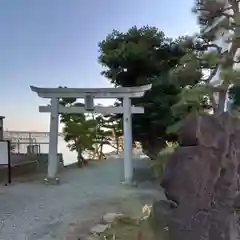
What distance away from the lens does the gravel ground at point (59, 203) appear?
12.6 feet

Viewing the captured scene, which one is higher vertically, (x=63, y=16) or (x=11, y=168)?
(x=63, y=16)

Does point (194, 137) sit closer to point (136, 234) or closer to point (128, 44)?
point (136, 234)

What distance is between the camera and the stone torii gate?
22.6 feet

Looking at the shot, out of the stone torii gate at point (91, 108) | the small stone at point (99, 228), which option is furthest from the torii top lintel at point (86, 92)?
the small stone at point (99, 228)

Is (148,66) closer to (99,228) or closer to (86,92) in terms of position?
(86,92)

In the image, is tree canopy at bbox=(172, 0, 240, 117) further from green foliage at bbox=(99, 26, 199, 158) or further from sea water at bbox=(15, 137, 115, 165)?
sea water at bbox=(15, 137, 115, 165)

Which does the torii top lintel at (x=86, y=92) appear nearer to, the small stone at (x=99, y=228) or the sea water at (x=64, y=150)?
the sea water at (x=64, y=150)

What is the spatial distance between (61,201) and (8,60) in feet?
14.4

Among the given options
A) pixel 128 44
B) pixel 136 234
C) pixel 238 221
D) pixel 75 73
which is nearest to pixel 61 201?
pixel 136 234

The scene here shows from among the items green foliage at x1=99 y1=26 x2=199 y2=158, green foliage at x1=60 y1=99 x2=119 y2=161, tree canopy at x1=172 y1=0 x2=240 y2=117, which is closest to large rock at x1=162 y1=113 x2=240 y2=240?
tree canopy at x1=172 y1=0 x2=240 y2=117

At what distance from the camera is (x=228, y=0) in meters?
3.42

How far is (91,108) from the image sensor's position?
7.12 m

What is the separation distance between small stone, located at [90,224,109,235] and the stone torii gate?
3.11 metres

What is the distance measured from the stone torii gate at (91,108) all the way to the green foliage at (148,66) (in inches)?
12.6
